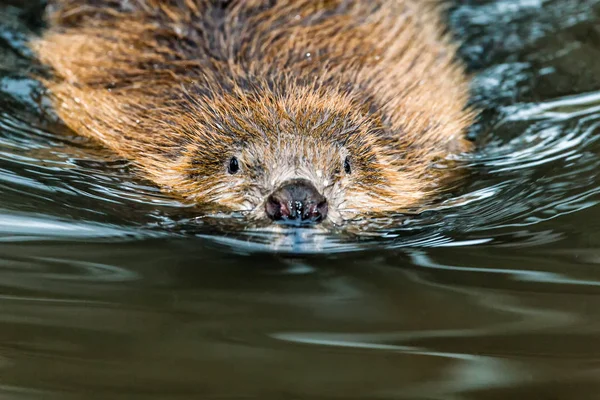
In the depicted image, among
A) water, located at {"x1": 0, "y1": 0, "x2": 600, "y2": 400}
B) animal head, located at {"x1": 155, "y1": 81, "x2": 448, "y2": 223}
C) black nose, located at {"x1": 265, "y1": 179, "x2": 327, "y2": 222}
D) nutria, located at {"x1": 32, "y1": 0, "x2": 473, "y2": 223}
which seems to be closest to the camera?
water, located at {"x1": 0, "y1": 0, "x2": 600, "y2": 400}

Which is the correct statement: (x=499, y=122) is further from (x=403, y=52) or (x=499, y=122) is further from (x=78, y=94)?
(x=78, y=94)

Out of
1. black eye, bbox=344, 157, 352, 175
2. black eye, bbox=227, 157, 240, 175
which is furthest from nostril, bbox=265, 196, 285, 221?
black eye, bbox=344, 157, 352, 175

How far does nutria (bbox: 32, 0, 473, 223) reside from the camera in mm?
3684

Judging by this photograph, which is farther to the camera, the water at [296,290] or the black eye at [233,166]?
the black eye at [233,166]

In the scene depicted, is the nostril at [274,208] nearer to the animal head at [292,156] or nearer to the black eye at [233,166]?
the animal head at [292,156]

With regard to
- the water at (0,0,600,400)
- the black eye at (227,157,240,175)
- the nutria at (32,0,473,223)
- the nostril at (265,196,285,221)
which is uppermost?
the nutria at (32,0,473,223)

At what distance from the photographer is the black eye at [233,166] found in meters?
3.73

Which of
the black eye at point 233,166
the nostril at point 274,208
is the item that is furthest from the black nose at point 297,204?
the black eye at point 233,166

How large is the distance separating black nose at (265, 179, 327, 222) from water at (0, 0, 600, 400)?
0.06 meters

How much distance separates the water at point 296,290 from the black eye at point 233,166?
11.0 inches

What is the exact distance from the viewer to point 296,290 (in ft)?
9.83

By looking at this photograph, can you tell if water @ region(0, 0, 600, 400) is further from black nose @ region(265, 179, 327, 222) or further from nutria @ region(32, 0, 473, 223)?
nutria @ region(32, 0, 473, 223)

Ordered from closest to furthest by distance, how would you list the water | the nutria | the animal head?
the water → the animal head → the nutria

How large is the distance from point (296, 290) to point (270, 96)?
1.29 meters
